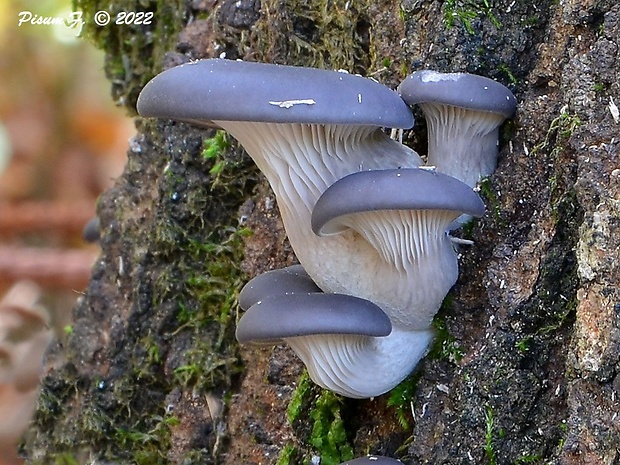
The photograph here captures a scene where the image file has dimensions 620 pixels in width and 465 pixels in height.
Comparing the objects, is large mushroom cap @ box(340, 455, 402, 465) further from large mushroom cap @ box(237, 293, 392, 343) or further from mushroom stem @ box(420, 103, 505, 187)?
mushroom stem @ box(420, 103, 505, 187)

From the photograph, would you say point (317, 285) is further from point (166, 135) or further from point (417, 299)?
point (166, 135)

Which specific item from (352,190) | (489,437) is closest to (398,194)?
(352,190)

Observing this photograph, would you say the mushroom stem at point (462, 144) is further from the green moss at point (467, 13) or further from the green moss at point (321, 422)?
the green moss at point (321, 422)

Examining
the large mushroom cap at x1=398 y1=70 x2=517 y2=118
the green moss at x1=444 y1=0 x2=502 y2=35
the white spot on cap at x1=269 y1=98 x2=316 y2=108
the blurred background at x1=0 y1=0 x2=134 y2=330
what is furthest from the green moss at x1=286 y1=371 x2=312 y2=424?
the blurred background at x1=0 y1=0 x2=134 y2=330

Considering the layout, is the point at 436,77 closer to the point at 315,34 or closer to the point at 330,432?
the point at 315,34

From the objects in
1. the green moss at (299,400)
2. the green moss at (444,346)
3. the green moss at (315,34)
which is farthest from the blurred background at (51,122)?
the green moss at (444,346)

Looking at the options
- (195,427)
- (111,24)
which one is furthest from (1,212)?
(195,427)
